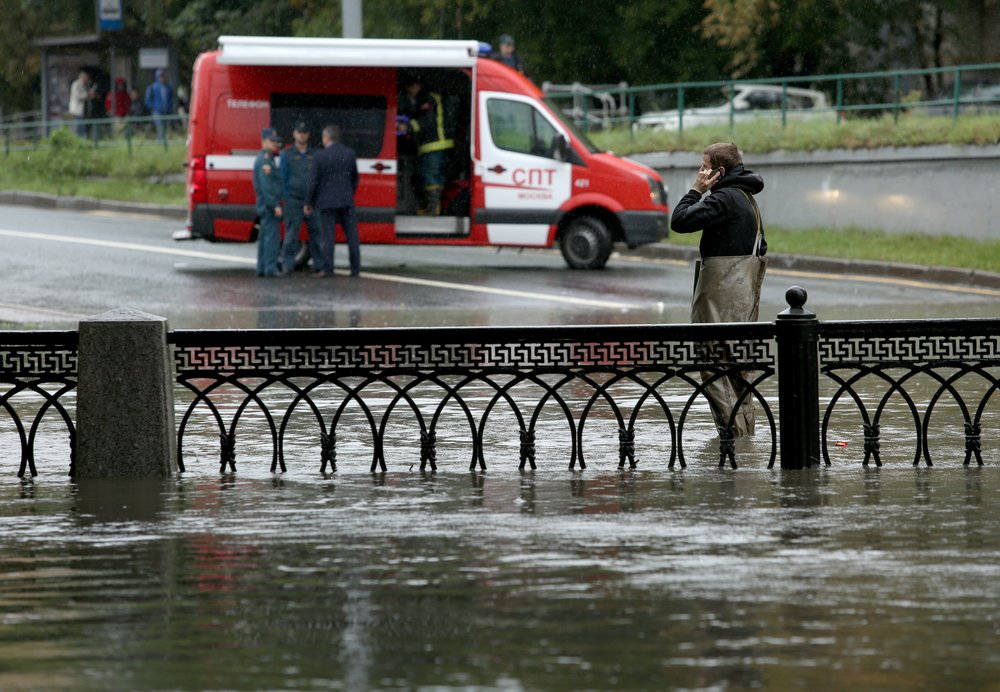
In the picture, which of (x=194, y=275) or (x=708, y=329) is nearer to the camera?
(x=708, y=329)

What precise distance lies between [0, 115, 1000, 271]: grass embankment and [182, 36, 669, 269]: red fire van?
9.17ft

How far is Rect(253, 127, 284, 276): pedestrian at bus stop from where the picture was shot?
22359 mm

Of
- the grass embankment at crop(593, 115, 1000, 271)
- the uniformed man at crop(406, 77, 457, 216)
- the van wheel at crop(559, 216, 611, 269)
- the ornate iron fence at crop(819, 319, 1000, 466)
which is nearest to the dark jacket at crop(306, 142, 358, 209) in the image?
the uniformed man at crop(406, 77, 457, 216)

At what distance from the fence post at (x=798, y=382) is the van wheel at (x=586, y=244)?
1466 centimetres

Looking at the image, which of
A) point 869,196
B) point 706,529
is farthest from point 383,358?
point 869,196

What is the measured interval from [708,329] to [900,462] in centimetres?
144

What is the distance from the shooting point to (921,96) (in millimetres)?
32656

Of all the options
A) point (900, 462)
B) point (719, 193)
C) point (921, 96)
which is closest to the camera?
point (900, 462)

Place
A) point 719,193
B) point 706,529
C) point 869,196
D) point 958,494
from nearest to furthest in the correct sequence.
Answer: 1. point 706,529
2. point 958,494
3. point 719,193
4. point 869,196

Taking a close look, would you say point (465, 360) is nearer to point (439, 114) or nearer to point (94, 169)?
point (439, 114)

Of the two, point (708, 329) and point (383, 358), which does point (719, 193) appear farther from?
point (383, 358)

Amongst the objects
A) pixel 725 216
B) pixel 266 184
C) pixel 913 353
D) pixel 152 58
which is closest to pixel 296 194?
pixel 266 184

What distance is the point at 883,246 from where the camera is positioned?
2608cm

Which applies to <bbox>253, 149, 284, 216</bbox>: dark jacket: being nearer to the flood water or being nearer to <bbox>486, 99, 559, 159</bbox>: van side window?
<bbox>486, 99, 559, 159</bbox>: van side window
